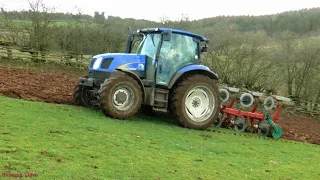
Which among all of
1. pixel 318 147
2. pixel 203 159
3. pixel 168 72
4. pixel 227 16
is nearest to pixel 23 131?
pixel 203 159

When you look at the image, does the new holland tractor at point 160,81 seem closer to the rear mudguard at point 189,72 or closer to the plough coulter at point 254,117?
the rear mudguard at point 189,72

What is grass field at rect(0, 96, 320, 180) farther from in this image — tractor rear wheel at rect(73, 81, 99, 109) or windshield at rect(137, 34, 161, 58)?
windshield at rect(137, 34, 161, 58)

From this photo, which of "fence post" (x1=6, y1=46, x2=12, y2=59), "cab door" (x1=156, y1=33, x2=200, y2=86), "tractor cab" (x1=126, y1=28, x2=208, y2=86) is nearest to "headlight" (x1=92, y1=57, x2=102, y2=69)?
"tractor cab" (x1=126, y1=28, x2=208, y2=86)

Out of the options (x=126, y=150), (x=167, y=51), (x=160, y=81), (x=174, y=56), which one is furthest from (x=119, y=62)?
(x=126, y=150)

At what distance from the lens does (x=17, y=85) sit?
13.3 meters

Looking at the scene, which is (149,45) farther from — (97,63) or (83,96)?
(83,96)

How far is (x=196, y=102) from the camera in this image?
11188mm

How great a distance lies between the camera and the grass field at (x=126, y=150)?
5.76 metres

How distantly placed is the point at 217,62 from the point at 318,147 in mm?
15731

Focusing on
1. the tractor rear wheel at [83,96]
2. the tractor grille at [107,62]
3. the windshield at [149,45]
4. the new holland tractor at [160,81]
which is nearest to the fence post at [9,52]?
the tractor rear wheel at [83,96]

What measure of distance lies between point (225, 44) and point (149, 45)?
16691 mm

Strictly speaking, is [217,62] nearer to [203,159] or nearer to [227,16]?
[227,16]

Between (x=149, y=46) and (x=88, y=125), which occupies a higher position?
(x=149, y=46)

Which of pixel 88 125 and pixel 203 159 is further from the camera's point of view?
pixel 88 125
